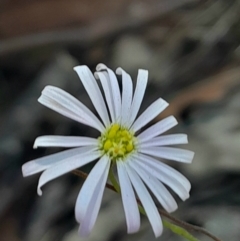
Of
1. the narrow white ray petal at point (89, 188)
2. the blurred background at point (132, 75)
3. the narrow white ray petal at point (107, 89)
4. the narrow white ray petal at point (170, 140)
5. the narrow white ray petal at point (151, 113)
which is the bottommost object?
the blurred background at point (132, 75)

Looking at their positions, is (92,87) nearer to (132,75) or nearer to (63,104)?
(63,104)

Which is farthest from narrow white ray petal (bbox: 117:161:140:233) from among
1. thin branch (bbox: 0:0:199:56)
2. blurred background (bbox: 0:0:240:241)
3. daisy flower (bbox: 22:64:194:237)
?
thin branch (bbox: 0:0:199:56)

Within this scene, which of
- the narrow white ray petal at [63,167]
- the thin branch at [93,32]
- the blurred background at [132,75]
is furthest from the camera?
the thin branch at [93,32]

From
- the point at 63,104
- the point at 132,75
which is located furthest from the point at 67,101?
the point at 132,75

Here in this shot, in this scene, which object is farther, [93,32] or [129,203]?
[93,32]

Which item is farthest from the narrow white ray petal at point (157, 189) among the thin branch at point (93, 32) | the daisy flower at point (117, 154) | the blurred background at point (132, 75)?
the thin branch at point (93, 32)

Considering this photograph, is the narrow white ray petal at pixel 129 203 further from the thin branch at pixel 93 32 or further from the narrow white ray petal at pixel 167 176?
the thin branch at pixel 93 32

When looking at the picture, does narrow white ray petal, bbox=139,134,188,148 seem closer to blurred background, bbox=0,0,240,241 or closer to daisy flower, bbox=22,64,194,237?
daisy flower, bbox=22,64,194,237
